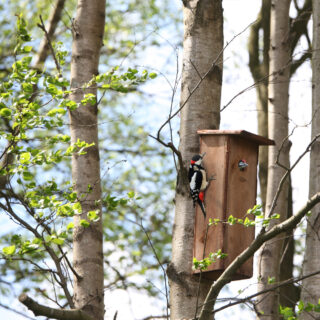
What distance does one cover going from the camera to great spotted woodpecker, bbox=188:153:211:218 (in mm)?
4168

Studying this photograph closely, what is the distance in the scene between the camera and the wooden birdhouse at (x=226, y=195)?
4.27 m

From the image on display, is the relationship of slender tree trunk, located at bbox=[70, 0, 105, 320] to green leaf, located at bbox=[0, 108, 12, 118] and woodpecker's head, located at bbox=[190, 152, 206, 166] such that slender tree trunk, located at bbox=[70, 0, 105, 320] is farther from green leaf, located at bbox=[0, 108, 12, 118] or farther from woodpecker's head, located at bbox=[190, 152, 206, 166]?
woodpecker's head, located at bbox=[190, 152, 206, 166]

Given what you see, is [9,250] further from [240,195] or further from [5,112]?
[240,195]

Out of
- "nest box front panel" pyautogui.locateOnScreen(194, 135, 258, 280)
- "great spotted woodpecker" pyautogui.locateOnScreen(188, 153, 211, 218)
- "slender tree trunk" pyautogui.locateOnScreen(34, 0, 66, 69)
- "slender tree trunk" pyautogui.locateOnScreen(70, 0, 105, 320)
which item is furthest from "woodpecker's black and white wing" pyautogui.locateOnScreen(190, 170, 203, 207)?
"slender tree trunk" pyautogui.locateOnScreen(34, 0, 66, 69)

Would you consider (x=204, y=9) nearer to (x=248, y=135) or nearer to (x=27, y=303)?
(x=248, y=135)

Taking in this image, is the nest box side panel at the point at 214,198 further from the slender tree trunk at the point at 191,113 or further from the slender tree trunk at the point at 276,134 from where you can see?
the slender tree trunk at the point at 276,134

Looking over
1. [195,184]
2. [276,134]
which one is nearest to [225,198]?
[195,184]

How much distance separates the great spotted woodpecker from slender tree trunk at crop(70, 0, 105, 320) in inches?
23.5

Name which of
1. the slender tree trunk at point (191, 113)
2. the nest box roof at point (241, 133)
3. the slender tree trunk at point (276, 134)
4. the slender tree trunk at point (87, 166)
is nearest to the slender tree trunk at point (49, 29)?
the slender tree trunk at point (87, 166)

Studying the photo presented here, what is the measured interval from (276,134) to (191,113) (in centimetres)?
234

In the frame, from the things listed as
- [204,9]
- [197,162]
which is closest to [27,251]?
[197,162]

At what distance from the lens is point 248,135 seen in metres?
4.66

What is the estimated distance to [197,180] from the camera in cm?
429

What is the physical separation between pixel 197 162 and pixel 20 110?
1.14 metres
